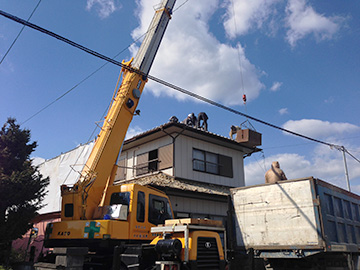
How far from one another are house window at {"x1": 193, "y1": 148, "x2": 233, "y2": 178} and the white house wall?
228 mm

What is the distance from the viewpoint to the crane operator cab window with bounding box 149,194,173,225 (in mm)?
9040

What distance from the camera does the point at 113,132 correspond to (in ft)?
32.2

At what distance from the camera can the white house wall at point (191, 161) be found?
54.0 ft

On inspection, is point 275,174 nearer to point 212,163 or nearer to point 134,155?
point 212,163

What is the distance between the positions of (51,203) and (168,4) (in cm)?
1559

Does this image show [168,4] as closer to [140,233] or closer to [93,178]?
[93,178]

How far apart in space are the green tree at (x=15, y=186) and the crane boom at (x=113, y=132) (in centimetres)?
198

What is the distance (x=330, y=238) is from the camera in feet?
24.0

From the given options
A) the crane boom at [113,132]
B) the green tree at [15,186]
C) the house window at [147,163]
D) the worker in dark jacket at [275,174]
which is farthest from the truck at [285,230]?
the house window at [147,163]

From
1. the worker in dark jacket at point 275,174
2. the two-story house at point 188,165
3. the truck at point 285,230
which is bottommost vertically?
the truck at point 285,230

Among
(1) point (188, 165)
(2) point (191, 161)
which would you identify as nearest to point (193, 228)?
(1) point (188, 165)

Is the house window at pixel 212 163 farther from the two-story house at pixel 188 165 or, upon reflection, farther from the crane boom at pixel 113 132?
the crane boom at pixel 113 132

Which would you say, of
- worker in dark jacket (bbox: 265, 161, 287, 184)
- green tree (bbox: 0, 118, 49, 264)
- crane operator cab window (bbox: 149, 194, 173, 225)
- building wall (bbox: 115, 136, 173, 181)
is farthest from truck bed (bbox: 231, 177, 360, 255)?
building wall (bbox: 115, 136, 173, 181)

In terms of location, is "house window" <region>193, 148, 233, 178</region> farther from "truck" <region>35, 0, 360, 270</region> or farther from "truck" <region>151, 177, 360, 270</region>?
"truck" <region>151, 177, 360, 270</region>
